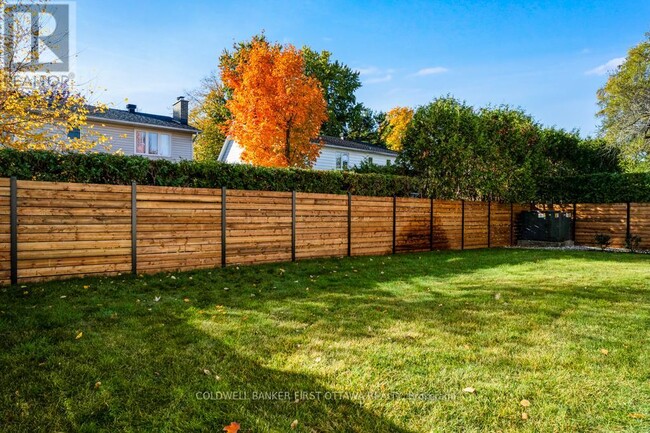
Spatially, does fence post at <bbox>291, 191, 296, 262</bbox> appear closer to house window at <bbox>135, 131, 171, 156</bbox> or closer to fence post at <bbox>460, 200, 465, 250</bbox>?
fence post at <bbox>460, 200, 465, 250</bbox>

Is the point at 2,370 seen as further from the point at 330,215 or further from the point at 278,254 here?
the point at 330,215

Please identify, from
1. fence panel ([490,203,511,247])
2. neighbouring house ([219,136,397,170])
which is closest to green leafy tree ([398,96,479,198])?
fence panel ([490,203,511,247])

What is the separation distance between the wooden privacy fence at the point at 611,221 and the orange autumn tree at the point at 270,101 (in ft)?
39.1

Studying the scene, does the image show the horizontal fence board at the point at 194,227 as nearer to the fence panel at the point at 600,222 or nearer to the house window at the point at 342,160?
the fence panel at the point at 600,222

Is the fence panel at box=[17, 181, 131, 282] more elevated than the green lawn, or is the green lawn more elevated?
the fence panel at box=[17, 181, 131, 282]

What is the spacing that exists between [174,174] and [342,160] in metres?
20.1

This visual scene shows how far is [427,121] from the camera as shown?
14.1 meters

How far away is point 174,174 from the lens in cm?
822

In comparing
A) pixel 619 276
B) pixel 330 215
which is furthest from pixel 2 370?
pixel 619 276

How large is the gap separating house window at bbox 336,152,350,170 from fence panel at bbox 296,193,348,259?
1700cm

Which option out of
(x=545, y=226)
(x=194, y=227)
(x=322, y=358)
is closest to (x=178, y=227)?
(x=194, y=227)

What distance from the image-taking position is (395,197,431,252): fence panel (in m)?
11.9

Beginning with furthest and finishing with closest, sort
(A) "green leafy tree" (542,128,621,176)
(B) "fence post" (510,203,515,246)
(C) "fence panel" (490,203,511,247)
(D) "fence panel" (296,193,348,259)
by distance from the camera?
(A) "green leafy tree" (542,128,621,176) → (B) "fence post" (510,203,515,246) → (C) "fence panel" (490,203,511,247) → (D) "fence panel" (296,193,348,259)

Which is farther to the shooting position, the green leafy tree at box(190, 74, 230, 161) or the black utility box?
the green leafy tree at box(190, 74, 230, 161)
